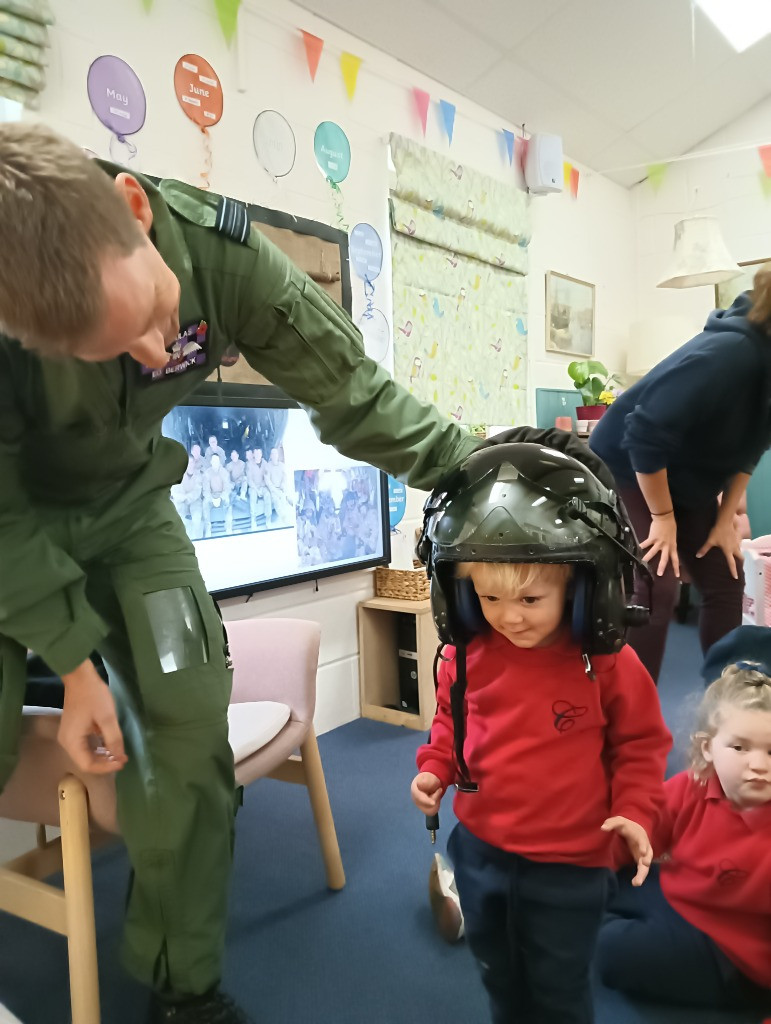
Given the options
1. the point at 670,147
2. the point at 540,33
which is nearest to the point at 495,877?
the point at 540,33

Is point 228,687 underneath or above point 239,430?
underneath

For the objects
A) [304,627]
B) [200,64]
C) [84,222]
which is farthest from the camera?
[200,64]

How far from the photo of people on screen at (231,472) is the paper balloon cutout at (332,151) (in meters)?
0.87

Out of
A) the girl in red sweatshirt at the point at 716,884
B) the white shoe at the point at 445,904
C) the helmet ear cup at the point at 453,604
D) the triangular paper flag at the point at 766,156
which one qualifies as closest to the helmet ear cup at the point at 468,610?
the helmet ear cup at the point at 453,604

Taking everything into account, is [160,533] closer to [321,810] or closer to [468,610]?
[468,610]

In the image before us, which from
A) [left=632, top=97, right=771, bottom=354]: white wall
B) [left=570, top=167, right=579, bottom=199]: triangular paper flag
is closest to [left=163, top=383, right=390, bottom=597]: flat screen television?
[left=570, top=167, right=579, bottom=199]: triangular paper flag

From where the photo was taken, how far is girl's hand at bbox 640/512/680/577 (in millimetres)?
1742

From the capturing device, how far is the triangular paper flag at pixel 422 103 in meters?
2.80

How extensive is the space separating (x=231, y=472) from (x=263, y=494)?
0.45 feet

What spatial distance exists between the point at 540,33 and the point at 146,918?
3241 mm

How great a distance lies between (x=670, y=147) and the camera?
4.12 metres

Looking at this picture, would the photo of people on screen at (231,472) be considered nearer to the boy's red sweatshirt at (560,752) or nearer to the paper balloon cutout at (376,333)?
the paper balloon cutout at (376,333)

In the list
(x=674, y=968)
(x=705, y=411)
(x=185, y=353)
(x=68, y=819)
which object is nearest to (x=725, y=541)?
(x=705, y=411)

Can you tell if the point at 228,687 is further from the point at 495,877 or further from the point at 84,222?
the point at 84,222
